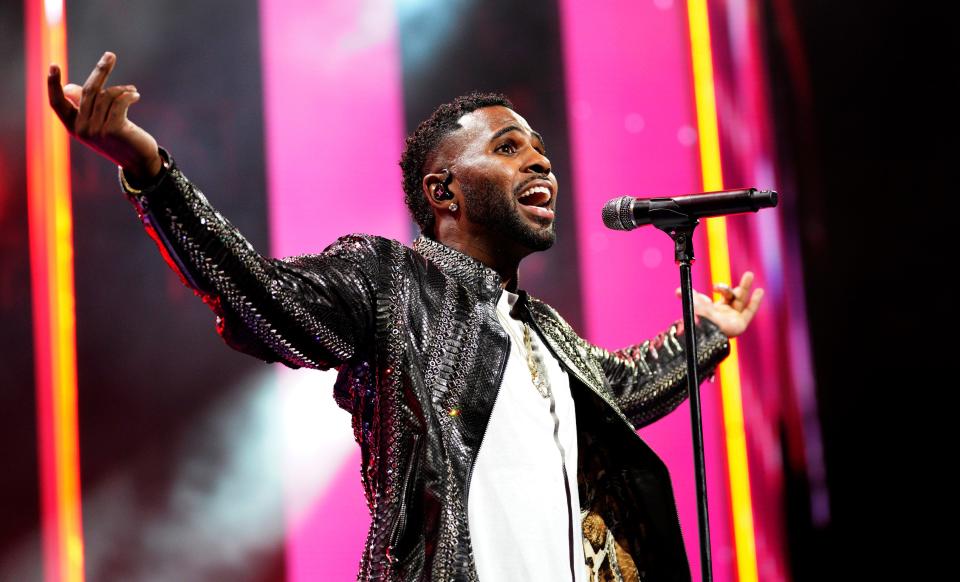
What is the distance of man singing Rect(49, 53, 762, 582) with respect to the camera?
1.38 metres

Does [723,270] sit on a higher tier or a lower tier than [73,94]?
lower

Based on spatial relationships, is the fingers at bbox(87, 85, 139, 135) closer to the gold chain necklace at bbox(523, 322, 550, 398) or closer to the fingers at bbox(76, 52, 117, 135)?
the fingers at bbox(76, 52, 117, 135)

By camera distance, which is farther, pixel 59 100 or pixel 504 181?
pixel 504 181

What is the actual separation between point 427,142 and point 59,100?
108 centimetres

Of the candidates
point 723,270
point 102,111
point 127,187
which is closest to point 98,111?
A: point 102,111

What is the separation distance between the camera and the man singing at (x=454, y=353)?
1.38 m

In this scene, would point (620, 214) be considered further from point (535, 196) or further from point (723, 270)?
point (723, 270)

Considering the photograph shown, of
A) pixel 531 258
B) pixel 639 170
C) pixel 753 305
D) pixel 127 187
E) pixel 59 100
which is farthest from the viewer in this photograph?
pixel 639 170

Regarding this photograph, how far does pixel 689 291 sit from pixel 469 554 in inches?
23.4

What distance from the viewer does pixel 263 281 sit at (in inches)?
56.7

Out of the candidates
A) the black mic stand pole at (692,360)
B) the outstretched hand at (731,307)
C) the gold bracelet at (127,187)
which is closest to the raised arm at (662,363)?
the outstretched hand at (731,307)

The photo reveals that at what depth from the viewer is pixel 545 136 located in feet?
9.03

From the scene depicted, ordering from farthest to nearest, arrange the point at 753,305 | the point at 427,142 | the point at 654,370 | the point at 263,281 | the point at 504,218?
the point at 753,305, the point at 654,370, the point at 427,142, the point at 504,218, the point at 263,281

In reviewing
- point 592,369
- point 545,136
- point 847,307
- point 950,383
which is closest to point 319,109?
point 545,136
